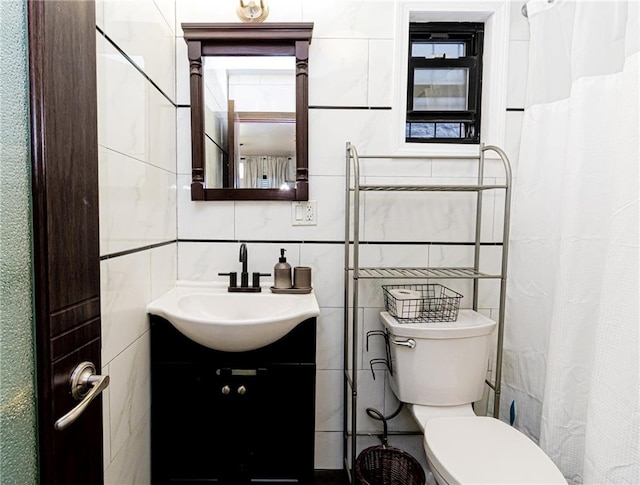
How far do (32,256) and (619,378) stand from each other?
1336mm

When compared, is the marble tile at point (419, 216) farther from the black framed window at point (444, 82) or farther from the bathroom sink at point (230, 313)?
the bathroom sink at point (230, 313)

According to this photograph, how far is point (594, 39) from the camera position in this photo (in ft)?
3.88

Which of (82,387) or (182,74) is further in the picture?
(182,74)


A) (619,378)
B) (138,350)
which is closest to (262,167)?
(138,350)

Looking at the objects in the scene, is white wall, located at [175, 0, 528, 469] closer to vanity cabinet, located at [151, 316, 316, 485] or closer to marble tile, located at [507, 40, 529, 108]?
marble tile, located at [507, 40, 529, 108]

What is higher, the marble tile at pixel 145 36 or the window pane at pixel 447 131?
the marble tile at pixel 145 36

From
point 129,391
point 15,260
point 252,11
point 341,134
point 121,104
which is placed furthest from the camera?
point 341,134

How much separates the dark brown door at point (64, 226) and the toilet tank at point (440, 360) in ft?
3.55

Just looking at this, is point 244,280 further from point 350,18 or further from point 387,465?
point 350,18

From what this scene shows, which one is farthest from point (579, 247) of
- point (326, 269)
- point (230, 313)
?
point (230, 313)

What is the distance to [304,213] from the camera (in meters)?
1.68

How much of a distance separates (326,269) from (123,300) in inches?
33.3

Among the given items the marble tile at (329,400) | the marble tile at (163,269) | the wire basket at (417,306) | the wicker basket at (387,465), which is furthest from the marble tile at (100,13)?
the wicker basket at (387,465)

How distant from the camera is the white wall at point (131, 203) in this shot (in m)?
1.04
